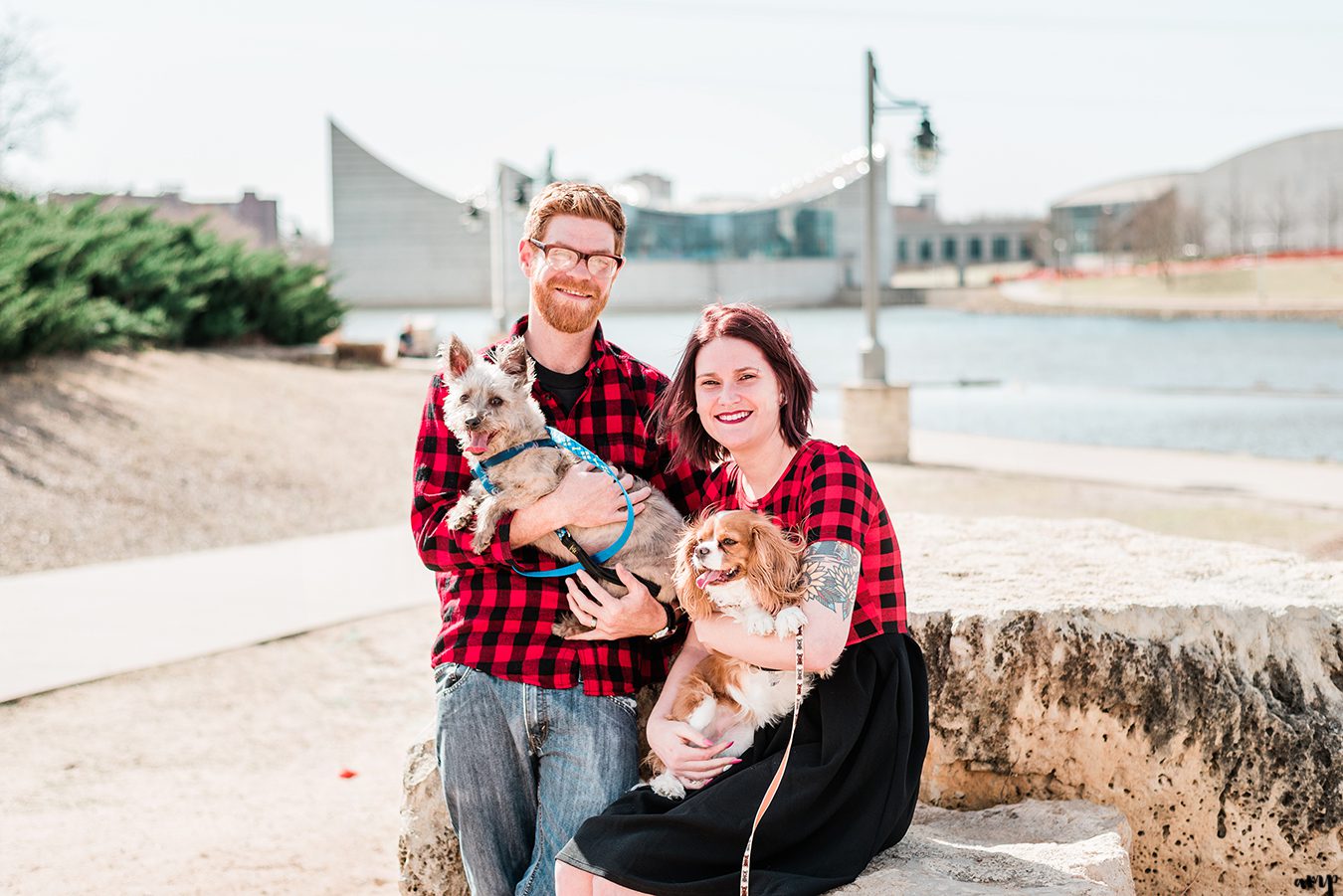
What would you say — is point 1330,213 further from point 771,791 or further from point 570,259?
point 771,791

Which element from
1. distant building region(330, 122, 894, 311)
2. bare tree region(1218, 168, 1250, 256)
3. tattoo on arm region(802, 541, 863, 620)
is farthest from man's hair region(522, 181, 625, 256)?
bare tree region(1218, 168, 1250, 256)

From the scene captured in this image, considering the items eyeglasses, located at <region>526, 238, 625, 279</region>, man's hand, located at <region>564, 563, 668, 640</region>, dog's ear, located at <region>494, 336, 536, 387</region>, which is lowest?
man's hand, located at <region>564, 563, 668, 640</region>

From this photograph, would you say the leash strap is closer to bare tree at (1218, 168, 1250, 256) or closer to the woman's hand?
the woman's hand

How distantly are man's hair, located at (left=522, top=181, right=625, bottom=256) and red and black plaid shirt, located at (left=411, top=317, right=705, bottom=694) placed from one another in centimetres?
37

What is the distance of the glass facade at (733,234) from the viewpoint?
331 feet

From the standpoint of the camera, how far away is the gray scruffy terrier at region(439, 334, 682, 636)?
316 centimetres

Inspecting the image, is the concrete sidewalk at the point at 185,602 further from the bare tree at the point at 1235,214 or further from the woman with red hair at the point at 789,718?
the bare tree at the point at 1235,214

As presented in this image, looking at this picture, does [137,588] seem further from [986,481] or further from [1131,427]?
[1131,427]

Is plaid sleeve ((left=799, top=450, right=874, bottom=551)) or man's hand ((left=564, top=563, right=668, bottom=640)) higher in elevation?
plaid sleeve ((left=799, top=450, right=874, bottom=551))

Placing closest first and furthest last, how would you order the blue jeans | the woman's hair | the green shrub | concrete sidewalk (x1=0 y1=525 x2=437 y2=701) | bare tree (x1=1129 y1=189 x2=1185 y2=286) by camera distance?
the woman's hair < the blue jeans < concrete sidewalk (x1=0 y1=525 x2=437 y2=701) < the green shrub < bare tree (x1=1129 y1=189 x2=1185 y2=286)

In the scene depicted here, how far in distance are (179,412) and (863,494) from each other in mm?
11303

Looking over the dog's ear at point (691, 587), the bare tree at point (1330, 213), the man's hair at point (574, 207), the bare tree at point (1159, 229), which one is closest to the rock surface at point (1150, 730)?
the dog's ear at point (691, 587)

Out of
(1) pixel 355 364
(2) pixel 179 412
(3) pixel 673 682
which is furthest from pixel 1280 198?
(3) pixel 673 682

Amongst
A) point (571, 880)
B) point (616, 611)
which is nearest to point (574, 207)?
point (616, 611)
